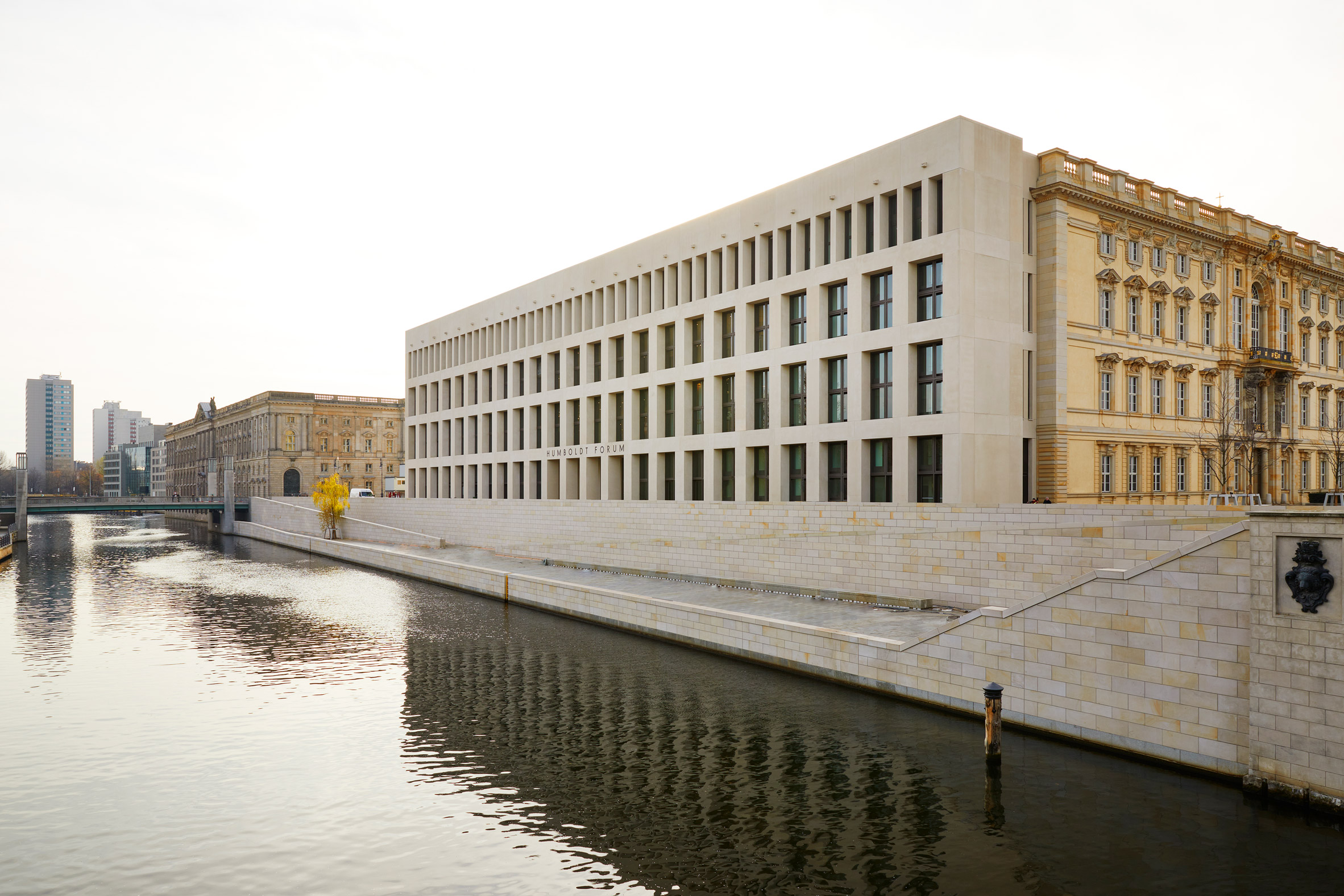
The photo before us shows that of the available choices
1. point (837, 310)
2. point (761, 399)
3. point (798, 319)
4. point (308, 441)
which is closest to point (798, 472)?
point (761, 399)

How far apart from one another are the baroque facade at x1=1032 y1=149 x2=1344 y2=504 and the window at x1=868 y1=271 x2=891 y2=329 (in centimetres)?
668

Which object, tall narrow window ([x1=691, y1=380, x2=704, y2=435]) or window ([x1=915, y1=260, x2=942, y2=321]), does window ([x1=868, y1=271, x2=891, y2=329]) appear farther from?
tall narrow window ([x1=691, y1=380, x2=704, y2=435])

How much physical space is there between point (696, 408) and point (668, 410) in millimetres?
2702

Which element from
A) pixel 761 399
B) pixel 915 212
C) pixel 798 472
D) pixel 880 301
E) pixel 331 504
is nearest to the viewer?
pixel 915 212

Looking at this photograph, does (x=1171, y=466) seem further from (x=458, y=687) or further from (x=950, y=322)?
(x=458, y=687)

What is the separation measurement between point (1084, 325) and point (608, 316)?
1141 inches

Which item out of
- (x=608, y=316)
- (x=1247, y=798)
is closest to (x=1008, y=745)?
(x=1247, y=798)

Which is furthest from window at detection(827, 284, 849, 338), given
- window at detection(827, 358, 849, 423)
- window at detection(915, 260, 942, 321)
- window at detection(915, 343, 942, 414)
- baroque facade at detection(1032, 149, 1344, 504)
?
baroque facade at detection(1032, 149, 1344, 504)

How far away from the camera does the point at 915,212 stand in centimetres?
3588

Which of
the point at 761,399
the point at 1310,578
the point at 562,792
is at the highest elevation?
the point at 761,399

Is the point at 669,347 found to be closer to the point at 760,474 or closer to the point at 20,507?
the point at 760,474

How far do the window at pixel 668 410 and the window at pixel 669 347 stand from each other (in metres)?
1.36

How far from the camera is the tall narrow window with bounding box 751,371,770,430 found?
43344 millimetres

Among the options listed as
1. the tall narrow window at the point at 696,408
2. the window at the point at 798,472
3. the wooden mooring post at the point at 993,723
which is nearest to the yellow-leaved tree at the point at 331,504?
the tall narrow window at the point at 696,408
